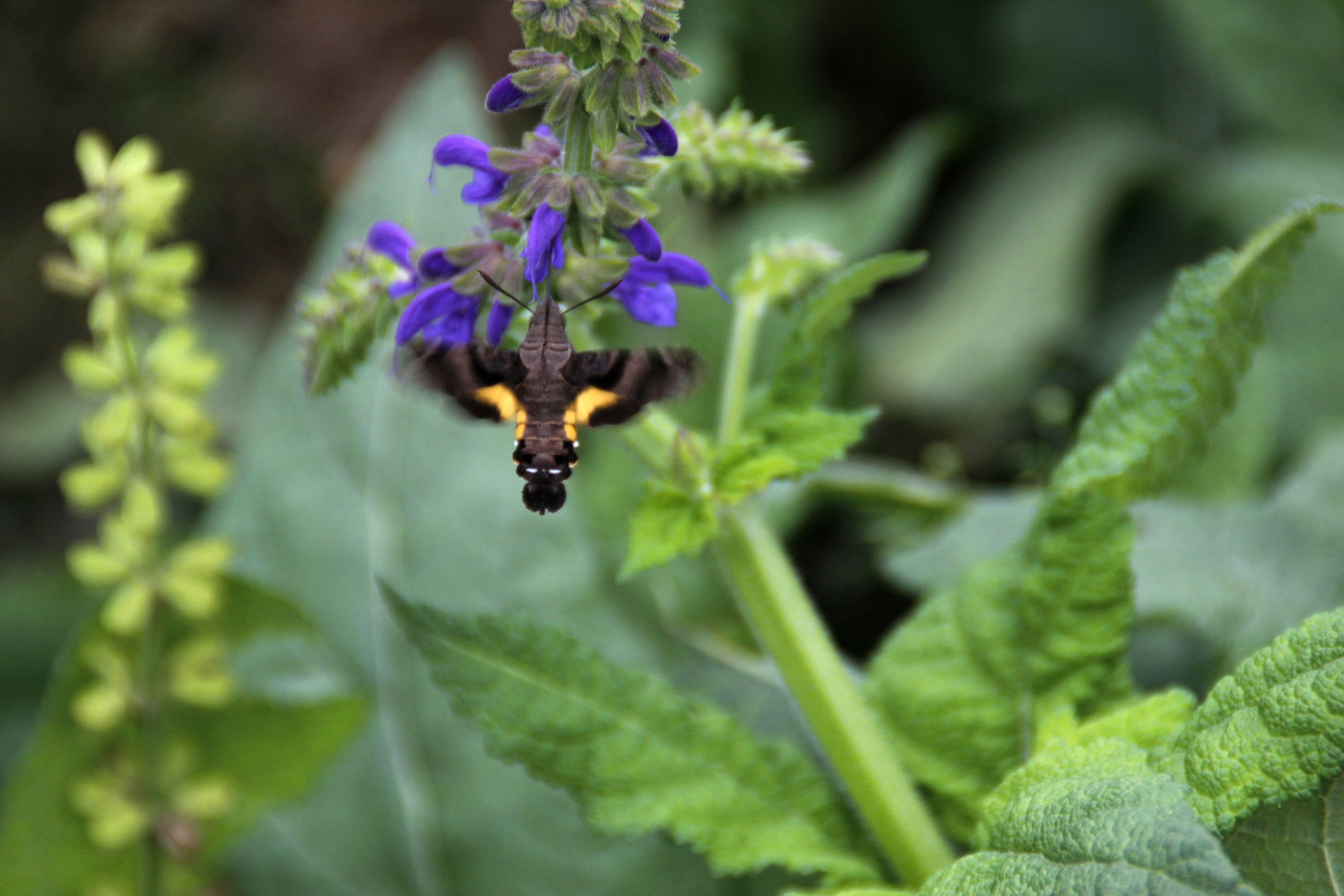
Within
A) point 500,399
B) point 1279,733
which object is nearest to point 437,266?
point 500,399

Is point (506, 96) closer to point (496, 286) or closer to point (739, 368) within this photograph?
point (496, 286)

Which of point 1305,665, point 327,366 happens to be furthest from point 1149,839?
point 327,366

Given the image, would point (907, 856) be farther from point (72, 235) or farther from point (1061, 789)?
point (72, 235)

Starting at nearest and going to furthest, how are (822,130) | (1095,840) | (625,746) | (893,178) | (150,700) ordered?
(1095,840), (625,746), (150,700), (893,178), (822,130)

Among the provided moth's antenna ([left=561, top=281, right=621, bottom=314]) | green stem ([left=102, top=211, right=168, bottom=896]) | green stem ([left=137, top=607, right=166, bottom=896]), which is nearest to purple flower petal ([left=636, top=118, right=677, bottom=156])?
moth's antenna ([left=561, top=281, right=621, bottom=314])

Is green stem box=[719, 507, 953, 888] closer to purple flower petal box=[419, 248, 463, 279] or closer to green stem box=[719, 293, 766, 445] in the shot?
green stem box=[719, 293, 766, 445]
